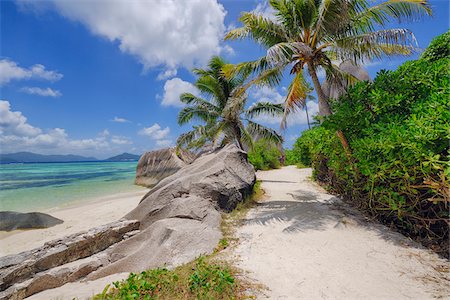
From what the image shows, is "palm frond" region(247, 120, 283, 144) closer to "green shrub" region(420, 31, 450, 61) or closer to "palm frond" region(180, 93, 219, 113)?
"palm frond" region(180, 93, 219, 113)

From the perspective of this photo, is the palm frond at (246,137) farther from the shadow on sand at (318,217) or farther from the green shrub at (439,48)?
the green shrub at (439,48)

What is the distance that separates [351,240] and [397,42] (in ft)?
18.6

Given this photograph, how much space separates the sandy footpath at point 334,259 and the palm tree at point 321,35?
7.19 ft

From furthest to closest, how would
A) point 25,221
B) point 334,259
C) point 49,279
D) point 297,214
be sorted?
point 25,221
point 297,214
point 49,279
point 334,259

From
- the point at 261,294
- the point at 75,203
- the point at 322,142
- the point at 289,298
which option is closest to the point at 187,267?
the point at 261,294

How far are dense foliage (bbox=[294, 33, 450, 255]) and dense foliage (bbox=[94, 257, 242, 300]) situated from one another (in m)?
3.27

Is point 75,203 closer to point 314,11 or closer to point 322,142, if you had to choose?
point 322,142

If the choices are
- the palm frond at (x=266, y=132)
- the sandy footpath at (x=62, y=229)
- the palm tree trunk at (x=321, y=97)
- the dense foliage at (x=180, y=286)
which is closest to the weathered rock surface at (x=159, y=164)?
the palm frond at (x=266, y=132)

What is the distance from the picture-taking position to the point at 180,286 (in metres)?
2.94

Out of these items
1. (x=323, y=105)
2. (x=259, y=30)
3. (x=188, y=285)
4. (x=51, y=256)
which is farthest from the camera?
(x=259, y=30)

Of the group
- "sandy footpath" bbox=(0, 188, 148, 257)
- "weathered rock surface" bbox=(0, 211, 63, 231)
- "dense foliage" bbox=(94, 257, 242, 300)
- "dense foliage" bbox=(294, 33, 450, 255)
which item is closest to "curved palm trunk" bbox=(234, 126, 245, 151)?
"sandy footpath" bbox=(0, 188, 148, 257)

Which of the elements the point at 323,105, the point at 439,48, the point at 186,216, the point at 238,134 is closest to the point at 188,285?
the point at 186,216

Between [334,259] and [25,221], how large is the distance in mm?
11370

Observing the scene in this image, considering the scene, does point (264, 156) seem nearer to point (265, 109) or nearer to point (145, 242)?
point (265, 109)
